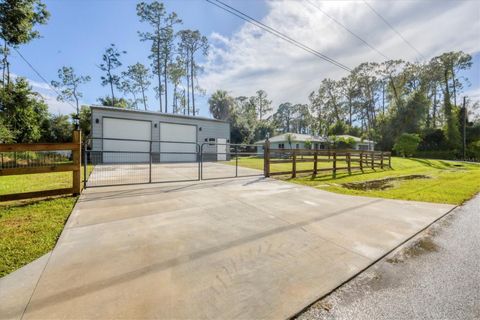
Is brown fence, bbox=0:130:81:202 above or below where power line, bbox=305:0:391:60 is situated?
below

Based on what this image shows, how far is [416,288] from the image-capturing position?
2076 millimetres

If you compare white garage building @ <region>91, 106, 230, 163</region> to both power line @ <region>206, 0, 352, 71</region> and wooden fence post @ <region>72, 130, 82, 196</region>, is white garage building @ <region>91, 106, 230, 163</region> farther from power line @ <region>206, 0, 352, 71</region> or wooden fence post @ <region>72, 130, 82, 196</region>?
wooden fence post @ <region>72, 130, 82, 196</region>

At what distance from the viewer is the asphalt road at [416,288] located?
1758mm

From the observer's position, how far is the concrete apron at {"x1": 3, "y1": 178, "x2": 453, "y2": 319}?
1768 mm

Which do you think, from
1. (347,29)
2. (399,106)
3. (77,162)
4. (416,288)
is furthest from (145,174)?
(399,106)

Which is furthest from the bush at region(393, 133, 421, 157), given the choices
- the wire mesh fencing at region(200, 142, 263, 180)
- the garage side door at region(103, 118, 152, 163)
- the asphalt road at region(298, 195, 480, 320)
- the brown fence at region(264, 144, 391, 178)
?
the asphalt road at region(298, 195, 480, 320)

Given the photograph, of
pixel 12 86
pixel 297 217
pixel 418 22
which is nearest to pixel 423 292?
pixel 297 217

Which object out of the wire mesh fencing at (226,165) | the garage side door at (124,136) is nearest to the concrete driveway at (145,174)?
the wire mesh fencing at (226,165)

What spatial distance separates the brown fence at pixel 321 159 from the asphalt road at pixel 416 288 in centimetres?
599

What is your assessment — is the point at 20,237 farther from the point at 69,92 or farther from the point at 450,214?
the point at 69,92

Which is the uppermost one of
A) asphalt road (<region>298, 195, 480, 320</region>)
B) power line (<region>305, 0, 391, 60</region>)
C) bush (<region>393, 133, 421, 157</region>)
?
power line (<region>305, 0, 391, 60</region>)

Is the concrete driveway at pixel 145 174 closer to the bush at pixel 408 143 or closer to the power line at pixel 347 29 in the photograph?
the power line at pixel 347 29

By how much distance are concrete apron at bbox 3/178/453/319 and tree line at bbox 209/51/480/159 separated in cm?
2803

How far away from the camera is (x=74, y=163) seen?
16.7ft
